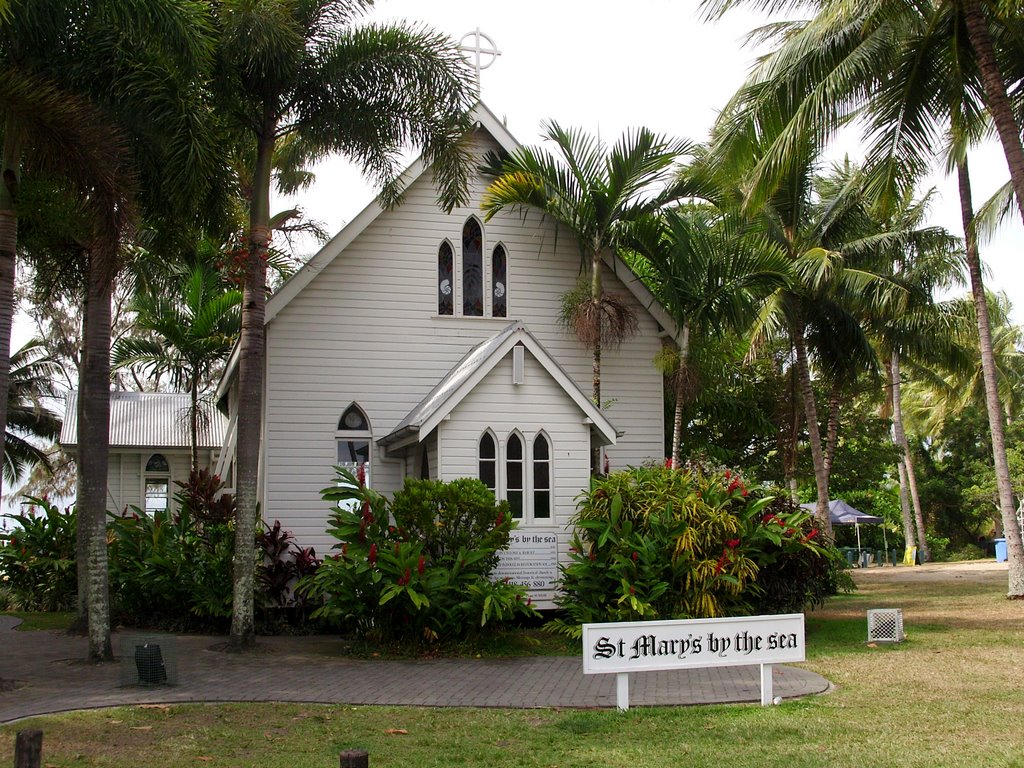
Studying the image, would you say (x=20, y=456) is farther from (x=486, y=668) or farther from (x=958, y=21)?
(x=958, y=21)

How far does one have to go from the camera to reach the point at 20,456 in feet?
126

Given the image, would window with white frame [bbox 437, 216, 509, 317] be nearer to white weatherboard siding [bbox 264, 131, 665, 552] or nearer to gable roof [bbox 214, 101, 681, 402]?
white weatherboard siding [bbox 264, 131, 665, 552]

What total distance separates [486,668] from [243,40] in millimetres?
8911

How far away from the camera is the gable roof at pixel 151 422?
33.8m

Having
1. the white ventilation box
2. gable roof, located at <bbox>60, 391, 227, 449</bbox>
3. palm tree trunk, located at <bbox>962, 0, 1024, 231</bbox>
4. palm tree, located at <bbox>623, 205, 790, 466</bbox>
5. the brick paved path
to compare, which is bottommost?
the brick paved path

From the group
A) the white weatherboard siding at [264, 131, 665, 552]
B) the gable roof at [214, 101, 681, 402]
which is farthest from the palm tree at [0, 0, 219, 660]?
the white weatherboard siding at [264, 131, 665, 552]

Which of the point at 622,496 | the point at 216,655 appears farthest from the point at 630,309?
the point at 216,655

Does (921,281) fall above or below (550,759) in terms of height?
above

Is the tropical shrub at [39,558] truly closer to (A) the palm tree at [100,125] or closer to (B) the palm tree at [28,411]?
(A) the palm tree at [100,125]

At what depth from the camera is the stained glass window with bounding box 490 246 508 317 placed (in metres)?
19.9

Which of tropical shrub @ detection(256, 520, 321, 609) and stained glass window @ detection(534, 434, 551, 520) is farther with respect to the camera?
tropical shrub @ detection(256, 520, 321, 609)

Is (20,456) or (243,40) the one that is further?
(20,456)

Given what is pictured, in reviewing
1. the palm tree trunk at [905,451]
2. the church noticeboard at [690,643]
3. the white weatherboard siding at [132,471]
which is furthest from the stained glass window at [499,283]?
the palm tree trunk at [905,451]

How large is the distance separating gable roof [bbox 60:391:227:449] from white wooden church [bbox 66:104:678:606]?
1397cm
